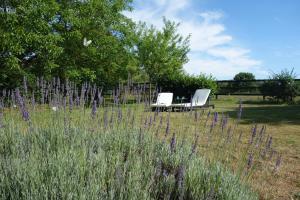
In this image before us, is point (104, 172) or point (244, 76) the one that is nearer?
point (104, 172)

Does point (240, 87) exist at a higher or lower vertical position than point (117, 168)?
higher

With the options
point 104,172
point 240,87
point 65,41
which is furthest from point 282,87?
point 104,172

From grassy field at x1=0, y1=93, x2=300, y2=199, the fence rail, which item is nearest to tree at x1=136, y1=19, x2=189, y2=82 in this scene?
the fence rail

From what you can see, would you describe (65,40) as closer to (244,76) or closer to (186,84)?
(186,84)

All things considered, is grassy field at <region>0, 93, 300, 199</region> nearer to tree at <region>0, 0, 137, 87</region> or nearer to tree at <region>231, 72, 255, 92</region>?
tree at <region>0, 0, 137, 87</region>

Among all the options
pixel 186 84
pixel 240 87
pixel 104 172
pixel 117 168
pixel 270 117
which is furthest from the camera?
pixel 240 87

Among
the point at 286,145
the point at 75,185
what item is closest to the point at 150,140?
the point at 75,185

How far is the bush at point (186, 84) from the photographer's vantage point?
17.4 meters

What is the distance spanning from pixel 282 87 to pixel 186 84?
240 inches

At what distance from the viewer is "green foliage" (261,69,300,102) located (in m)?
18.9

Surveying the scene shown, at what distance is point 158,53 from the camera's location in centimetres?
2344

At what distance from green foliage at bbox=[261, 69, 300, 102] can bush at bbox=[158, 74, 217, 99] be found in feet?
13.6

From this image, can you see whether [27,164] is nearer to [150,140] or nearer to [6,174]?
[6,174]

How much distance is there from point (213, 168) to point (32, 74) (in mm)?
11794
